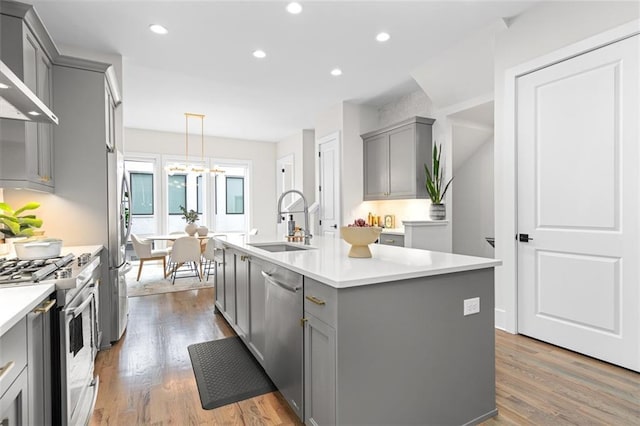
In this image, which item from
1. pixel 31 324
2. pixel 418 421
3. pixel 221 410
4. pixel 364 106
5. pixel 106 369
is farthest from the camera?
pixel 364 106

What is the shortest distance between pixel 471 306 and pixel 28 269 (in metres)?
2.22

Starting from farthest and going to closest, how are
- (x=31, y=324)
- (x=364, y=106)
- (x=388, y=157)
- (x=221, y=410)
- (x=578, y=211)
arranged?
(x=364, y=106), (x=388, y=157), (x=578, y=211), (x=221, y=410), (x=31, y=324)

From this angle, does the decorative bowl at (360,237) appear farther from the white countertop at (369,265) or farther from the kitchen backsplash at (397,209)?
the kitchen backsplash at (397,209)

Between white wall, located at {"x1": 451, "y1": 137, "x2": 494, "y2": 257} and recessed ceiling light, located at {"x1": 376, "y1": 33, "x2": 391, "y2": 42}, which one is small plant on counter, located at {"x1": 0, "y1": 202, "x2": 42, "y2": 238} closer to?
recessed ceiling light, located at {"x1": 376, "y1": 33, "x2": 391, "y2": 42}

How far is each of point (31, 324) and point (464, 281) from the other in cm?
190

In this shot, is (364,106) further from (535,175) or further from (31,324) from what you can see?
(31,324)

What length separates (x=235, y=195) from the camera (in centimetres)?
836

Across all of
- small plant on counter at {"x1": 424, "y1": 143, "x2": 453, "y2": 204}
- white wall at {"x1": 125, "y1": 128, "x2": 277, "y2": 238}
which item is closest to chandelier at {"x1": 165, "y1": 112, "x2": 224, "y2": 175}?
white wall at {"x1": 125, "y1": 128, "x2": 277, "y2": 238}

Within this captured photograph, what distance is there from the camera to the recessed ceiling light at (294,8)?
280 cm

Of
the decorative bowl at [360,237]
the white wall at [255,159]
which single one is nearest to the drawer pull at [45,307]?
the decorative bowl at [360,237]

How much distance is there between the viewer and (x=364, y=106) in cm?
559

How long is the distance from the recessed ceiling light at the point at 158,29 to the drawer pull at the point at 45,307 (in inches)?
109

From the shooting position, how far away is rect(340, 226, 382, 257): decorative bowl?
1.93 metres

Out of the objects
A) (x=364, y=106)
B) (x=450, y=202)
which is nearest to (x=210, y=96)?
(x=364, y=106)
